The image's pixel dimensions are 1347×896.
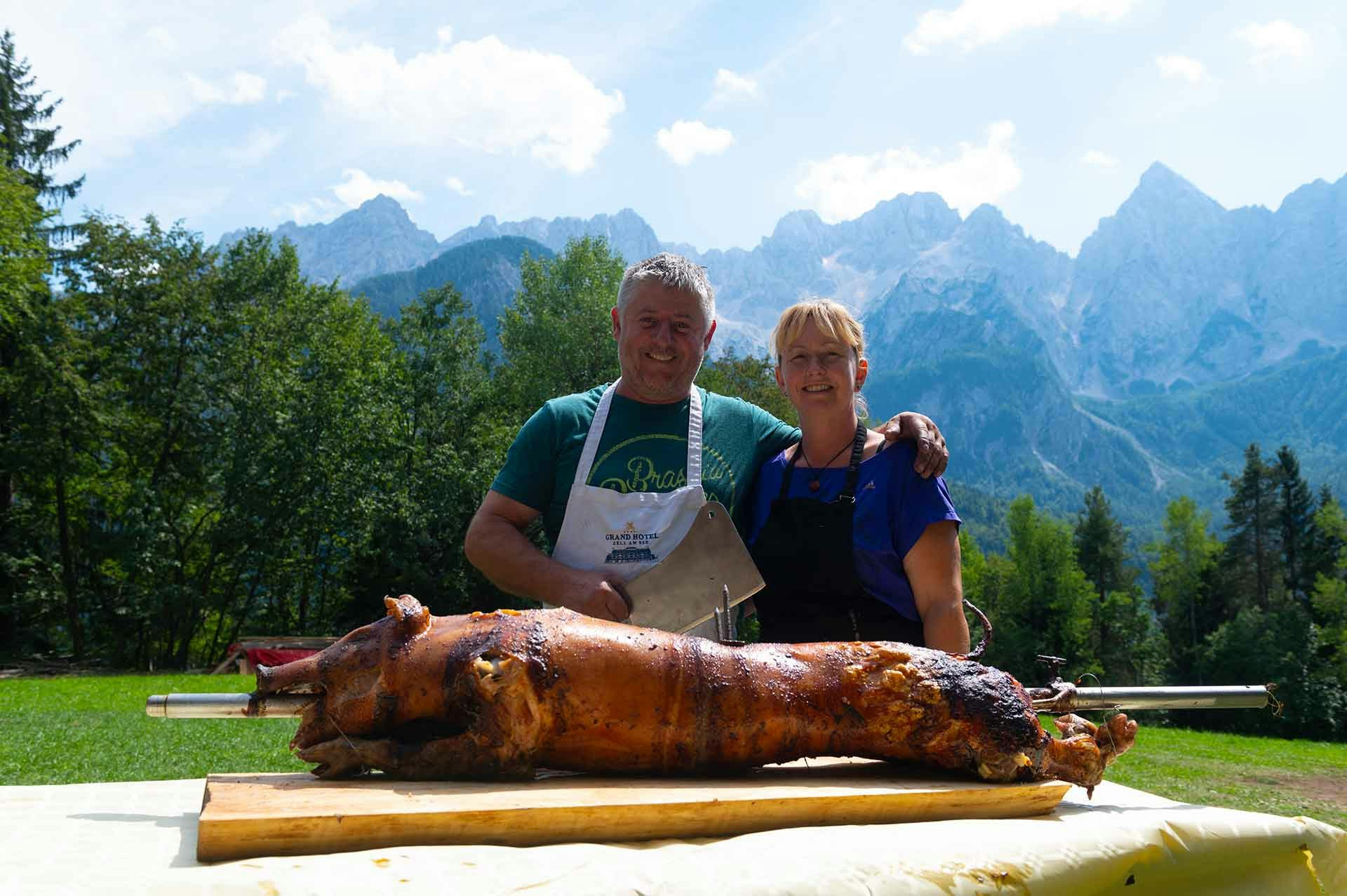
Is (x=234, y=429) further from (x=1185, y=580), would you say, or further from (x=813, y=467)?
(x=1185, y=580)

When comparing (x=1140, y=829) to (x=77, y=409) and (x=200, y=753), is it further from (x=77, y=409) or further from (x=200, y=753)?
(x=77, y=409)

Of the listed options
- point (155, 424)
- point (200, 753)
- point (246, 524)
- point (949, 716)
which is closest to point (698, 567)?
point (949, 716)

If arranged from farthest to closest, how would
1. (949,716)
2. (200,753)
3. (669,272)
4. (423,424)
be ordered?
1. (423,424)
2. (200,753)
3. (669,272)
4. (949,716)

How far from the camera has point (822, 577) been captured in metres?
3.48

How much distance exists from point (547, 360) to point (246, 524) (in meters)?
13.0

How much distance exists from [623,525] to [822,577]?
29.9 inches

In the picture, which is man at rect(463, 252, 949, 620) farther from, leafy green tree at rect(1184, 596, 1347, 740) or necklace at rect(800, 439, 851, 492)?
leafy green tree at rect(1184, 596, 1347, 740)

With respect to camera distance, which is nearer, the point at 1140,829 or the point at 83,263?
the point at 1140,829

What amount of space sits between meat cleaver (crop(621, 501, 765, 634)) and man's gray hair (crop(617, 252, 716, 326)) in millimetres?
894

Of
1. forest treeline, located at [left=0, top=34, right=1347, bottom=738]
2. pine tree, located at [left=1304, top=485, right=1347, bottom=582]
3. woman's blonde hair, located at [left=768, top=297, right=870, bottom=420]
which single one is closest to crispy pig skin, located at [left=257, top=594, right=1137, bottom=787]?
woman's blonde hair, located at [left=768, top=297, right=870, bottom=420]

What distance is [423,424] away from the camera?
38.4m

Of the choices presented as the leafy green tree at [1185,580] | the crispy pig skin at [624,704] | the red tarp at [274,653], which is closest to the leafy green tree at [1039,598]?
the leafy green tree at [1185,580]

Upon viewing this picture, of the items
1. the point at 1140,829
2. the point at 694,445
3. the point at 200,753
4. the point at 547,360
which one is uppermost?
the point at 547,360

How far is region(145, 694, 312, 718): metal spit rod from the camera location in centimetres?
241
